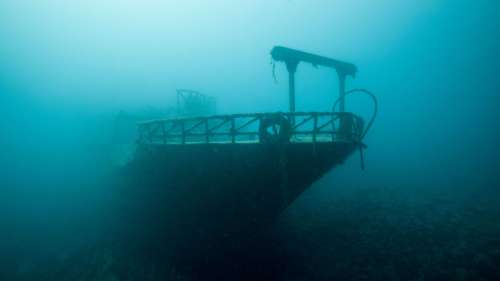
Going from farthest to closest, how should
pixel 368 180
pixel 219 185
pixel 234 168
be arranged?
1. pixel 368 180
2. pixel 219 185
3. pixel 234 168

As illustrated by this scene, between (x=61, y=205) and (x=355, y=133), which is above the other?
(x=355, y=133)

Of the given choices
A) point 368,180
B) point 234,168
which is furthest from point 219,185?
point 368,180

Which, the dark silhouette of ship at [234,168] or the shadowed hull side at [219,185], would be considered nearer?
the dark silhouette of ship at [234,168]

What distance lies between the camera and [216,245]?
12258 mm

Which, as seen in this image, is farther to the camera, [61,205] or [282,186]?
[61,205]

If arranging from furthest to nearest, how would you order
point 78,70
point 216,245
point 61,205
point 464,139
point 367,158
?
point 78,70
point 367,158
point 464,139
point 61,205
point 216,245

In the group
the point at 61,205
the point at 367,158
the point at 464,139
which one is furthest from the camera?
the point at 367,158

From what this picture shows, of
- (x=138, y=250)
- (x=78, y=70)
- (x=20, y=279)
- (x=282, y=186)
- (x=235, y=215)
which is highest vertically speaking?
(x=78, y=70)

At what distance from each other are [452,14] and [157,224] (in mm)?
54956

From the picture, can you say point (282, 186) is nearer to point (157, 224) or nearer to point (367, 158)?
point (157, 224)

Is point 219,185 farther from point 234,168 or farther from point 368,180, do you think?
point 368,180

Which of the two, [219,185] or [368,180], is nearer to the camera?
[219,185]

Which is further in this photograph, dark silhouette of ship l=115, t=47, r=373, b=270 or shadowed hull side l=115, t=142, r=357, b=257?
shadowed hull side l=115, t=142, r=357, b=257

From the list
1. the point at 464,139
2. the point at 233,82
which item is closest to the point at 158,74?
the point at 233,82
